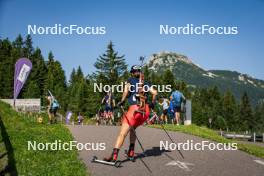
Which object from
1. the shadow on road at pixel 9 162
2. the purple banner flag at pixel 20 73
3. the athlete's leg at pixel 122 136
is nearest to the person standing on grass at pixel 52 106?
the purple banner flag at pixel 20 73

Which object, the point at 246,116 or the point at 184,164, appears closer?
the point at 184,164

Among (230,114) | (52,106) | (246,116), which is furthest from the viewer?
(246,116)

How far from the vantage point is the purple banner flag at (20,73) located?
19.7 metres

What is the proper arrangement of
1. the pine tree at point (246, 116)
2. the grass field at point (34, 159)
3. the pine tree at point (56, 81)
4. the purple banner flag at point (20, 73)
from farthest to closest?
the pine tree at point (246, 116) < the pine tree at point (56, 81) < the purple banner flag at point (20, 73) < the grass field at point (34, 159)

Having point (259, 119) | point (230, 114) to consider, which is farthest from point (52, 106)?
point (259, 119)

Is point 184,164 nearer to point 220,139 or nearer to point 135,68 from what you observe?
point 135,68

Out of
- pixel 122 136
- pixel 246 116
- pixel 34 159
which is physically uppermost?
pixel 122 136

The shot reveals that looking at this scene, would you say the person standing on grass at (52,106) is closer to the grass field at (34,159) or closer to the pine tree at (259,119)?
the grass field at (34,159)

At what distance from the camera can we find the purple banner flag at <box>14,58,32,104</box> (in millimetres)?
19688

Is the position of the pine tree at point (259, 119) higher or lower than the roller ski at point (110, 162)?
lower

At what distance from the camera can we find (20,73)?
20.0 metres

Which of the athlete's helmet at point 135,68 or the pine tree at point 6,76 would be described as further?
the pine tree at point 6,76

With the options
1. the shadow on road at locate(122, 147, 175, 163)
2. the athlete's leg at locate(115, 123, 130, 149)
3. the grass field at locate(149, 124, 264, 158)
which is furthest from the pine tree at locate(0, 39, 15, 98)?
the athlete's leg at locate(115, 123, 130, 149)

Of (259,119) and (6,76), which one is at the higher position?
(6,76)
